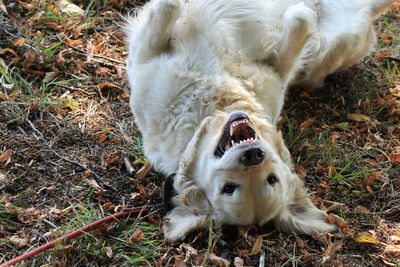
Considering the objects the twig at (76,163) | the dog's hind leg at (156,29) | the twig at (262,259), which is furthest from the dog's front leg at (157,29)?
the twig at (262,259)

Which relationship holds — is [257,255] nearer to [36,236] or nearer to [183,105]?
[183,105]

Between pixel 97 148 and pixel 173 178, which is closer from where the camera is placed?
pixel 173 178

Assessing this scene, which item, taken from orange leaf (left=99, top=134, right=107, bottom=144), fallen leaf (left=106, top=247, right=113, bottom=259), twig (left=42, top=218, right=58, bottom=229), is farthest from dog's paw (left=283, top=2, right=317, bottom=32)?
twig (left=42, top=218, right=58, bottom=229)

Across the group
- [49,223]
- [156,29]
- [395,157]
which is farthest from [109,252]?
[395,157]

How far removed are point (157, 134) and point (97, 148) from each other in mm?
764

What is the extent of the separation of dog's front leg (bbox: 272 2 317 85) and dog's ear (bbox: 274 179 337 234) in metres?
0.95

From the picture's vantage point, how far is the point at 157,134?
3.16m

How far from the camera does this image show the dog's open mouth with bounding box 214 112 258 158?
9.05 ft

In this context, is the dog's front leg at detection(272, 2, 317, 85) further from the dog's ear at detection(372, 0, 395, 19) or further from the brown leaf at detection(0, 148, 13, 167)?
the brown leaf at detection(0, 148, 13, 167)

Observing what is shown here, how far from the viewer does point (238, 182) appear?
8.68 ft

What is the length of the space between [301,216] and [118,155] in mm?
1605

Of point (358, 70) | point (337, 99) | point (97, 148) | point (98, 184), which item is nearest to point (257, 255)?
point (98, 184)

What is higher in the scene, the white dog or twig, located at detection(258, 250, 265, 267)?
the white dog

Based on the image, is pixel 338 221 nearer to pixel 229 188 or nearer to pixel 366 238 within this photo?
pixel 366 238
